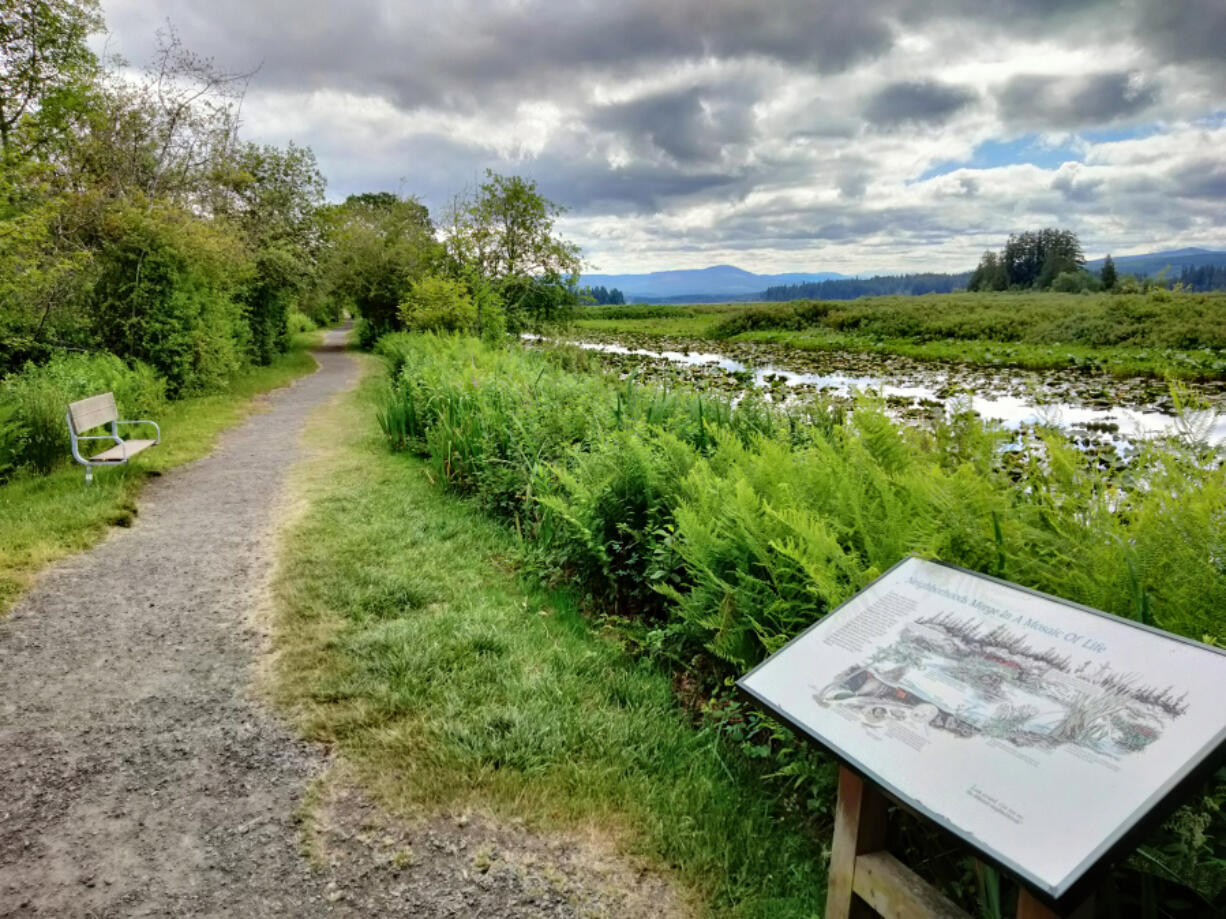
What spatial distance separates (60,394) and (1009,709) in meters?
10.9

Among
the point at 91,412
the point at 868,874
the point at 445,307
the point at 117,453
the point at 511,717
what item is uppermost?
the point at 445,307

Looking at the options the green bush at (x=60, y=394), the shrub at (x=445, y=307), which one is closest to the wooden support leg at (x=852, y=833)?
the green bush at (x=60, y=394)

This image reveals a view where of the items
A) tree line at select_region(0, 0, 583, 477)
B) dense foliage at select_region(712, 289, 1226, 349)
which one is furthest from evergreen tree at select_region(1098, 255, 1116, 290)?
tree line at select_region(0, 0, 583, 477)

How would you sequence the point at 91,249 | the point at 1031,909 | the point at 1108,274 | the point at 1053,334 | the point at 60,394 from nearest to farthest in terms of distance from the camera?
the point at 1031,909
the point at 60,394
the point at 91,249
the point at 1053,334
the point at 1108,274

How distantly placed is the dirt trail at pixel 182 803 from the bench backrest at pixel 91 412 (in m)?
3.05

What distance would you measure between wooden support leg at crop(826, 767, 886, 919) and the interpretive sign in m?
0.22

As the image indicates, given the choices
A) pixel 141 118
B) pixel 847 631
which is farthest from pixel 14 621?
pixel 141 118

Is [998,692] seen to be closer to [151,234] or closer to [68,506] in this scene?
[68,506]

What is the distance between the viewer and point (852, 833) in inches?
69.9

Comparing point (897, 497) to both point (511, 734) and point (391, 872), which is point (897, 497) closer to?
point (511, 734)

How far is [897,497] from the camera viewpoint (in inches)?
128

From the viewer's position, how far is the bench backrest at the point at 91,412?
7.12m

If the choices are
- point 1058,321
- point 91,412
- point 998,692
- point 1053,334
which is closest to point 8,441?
point 91,412

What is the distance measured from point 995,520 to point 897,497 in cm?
75
